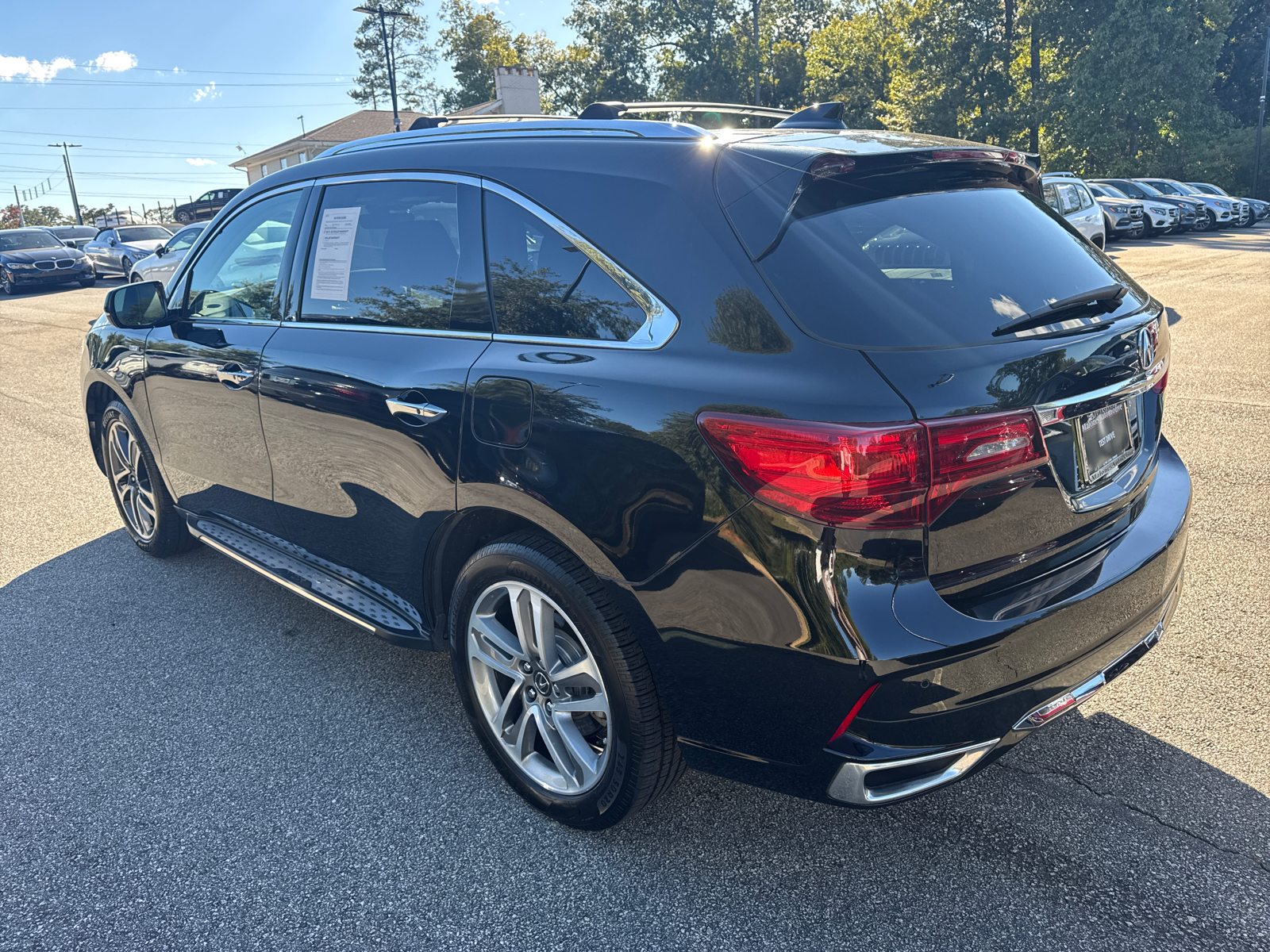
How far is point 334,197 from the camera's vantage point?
3.27m

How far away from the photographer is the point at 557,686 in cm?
256

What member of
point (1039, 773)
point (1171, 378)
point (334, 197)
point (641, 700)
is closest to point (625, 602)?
point (641, 700)

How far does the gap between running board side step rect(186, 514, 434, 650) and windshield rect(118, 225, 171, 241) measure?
26.6 meters

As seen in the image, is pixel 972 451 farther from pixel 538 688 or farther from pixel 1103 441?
pixel 538 688

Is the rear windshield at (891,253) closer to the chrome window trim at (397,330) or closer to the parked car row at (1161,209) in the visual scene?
the chrome window trim at (397,330)

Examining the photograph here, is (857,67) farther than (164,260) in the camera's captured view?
Yes

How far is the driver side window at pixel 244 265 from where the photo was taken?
11.6 feet

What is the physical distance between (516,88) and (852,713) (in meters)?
48.7

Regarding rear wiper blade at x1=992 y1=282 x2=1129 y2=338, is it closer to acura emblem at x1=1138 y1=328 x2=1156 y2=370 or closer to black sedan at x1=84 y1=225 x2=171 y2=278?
acura emblem at x1=1138 y1=328 x2=1156 y2=370

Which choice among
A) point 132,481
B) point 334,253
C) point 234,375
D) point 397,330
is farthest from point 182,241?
point 397,330

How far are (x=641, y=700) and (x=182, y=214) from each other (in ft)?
Answer: 147

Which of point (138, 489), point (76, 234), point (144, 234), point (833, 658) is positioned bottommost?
point (138, 489)

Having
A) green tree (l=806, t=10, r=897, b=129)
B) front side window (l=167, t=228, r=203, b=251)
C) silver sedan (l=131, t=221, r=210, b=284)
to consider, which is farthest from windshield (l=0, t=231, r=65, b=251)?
green tree (l=806, t=10, r=897, b=129)

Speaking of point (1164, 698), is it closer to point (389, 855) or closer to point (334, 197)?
point (389, 855)
